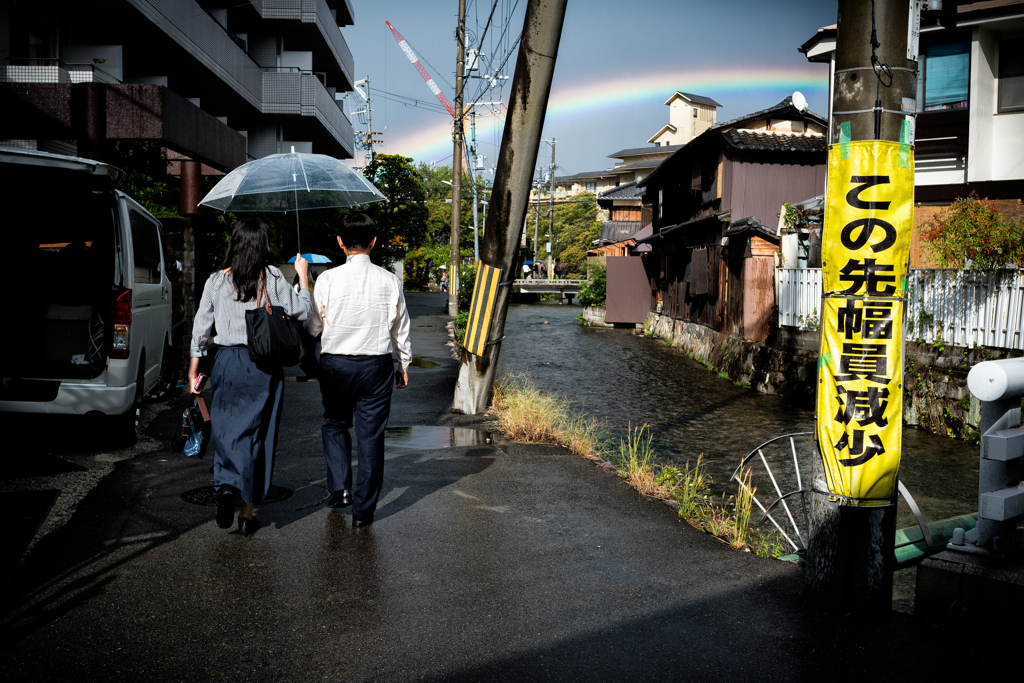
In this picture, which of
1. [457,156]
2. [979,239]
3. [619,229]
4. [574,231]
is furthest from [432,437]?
[574,231]

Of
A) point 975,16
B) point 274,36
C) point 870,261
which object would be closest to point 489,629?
point 870,261

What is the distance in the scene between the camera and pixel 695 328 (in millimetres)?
23219

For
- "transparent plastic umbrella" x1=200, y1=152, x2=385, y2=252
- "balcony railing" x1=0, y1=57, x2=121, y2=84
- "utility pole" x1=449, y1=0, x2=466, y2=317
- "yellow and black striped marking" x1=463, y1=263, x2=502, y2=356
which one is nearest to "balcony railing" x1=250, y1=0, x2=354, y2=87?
"utility pole" x1=449, y1=0, x2=466, y2=317

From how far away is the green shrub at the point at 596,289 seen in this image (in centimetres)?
3416

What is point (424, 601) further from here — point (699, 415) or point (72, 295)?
point (699, 415)

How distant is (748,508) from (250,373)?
3.48 m

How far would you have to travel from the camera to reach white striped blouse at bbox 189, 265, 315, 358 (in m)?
Result: 5.03

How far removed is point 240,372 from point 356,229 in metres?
1.24

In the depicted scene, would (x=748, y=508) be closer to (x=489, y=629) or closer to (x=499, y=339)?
(x=489, y=629)

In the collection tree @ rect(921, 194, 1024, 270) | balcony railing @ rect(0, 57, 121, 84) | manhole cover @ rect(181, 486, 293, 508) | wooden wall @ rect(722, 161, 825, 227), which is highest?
balcony railing @ rect(0, 57, 121, 84)

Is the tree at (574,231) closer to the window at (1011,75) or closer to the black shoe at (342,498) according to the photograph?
the window at (1011,75)

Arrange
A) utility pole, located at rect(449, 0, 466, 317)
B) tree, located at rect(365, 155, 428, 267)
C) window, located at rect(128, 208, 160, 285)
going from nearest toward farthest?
window, located at rect(128, 208, 160, 285), utility pole, located at rect(449, 0, 466, 317), tree, located at rect(365, 155, 428, 267)

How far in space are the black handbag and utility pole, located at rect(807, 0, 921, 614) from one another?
10.4 feet

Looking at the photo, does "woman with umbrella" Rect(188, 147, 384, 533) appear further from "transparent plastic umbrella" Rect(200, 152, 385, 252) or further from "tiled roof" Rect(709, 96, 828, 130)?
"tiled roof" Rect(709, 96, 828, 130)
